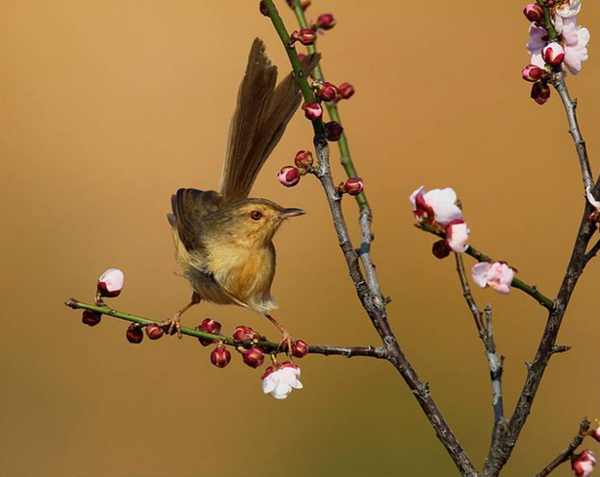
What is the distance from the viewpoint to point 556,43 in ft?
3.52

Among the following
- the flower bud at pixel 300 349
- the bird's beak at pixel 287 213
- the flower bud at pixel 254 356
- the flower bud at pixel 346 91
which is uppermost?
the bird's beak at pixel 287 213

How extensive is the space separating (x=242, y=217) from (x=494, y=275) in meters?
1.20

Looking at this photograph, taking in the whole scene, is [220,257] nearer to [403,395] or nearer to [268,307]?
[268,307]

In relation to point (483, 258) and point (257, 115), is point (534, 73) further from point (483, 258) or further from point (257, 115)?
point (257, 115)

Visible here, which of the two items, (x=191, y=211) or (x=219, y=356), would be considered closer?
(x=219, y=356)

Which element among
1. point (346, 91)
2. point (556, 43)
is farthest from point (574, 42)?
point (346, 91)

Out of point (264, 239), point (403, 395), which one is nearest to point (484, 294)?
point (403, 395)

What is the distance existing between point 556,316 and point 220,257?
1135 mm

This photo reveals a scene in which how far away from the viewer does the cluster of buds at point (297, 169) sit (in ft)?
3.82

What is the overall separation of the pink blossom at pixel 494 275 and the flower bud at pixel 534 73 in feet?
1.07

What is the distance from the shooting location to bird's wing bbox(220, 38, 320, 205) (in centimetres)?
168

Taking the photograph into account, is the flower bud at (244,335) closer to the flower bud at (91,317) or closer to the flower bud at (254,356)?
the flower bud at (254,356)

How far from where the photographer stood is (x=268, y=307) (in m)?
1.91

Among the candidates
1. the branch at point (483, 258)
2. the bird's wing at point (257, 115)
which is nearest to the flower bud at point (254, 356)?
the branch at point (483, 258)
